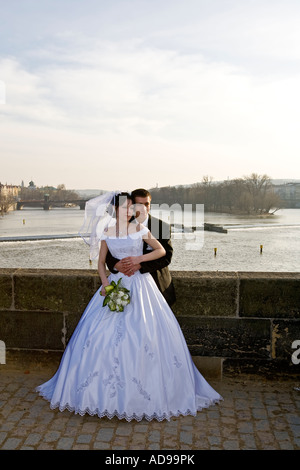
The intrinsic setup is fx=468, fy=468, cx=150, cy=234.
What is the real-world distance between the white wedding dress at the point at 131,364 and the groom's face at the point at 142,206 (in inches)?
5.1

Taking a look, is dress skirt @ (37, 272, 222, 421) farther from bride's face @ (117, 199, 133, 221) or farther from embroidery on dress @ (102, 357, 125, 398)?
bride's face @ (117, 199, 133, 221)

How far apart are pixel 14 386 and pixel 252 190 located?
122834mm

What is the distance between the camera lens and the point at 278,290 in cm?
397

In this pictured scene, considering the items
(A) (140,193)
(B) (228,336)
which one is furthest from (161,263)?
(B) (228,336)

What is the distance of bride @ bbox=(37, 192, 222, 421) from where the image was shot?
10.7 feet

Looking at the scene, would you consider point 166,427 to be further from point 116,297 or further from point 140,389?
point 116,297

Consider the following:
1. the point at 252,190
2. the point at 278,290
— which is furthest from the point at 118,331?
the point at 252,190

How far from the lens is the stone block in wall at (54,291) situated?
13.5ft

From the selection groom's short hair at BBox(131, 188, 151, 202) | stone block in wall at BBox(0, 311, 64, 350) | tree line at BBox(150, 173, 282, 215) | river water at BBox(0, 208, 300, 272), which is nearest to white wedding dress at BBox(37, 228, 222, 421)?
groom's short hair at BBox(131, 188, 151, 202)

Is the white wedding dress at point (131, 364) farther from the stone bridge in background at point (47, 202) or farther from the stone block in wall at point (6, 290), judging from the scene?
the stone bridge in background at point (47, 202)

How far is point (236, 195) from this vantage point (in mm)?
121750

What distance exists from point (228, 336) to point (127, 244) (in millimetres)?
1235

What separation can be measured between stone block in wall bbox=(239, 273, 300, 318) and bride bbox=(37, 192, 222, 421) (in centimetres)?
74

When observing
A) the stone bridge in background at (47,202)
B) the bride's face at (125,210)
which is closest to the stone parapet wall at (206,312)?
the bride's face at (125,210)
